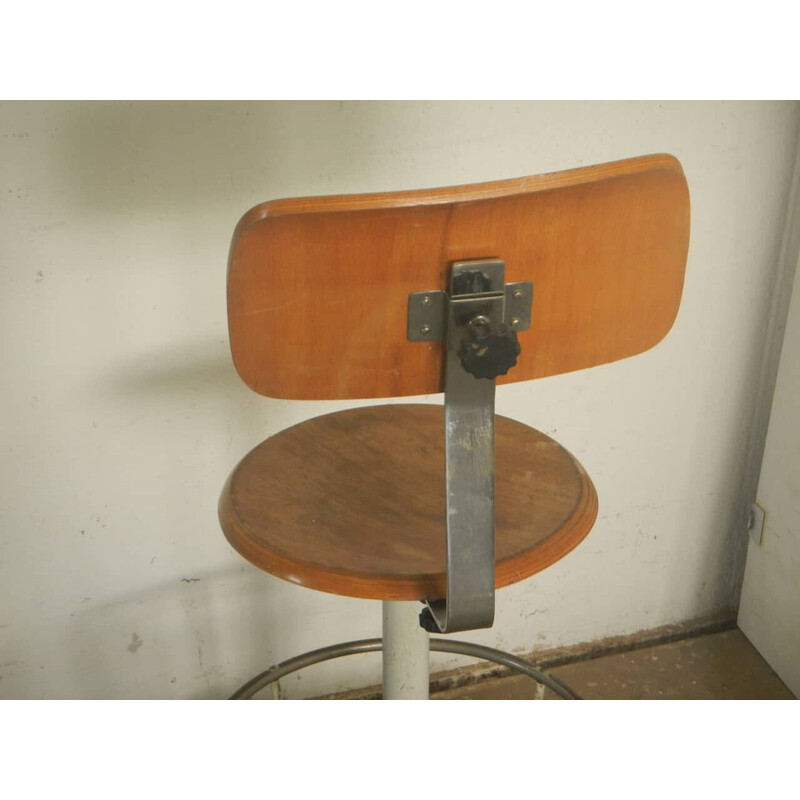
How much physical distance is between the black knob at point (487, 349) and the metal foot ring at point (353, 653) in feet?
2.79

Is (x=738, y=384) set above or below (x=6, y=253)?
below

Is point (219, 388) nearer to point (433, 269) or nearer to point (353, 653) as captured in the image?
point (353, 653)

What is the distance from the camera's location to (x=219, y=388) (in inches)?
68.3

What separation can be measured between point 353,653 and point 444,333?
98cm

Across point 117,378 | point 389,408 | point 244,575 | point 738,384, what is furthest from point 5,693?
point 738,384

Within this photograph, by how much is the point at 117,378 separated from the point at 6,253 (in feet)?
0.88

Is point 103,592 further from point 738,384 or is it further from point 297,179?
point 738,384

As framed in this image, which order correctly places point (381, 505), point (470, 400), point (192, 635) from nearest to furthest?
point (470, 400) → point (381, 505) → point (192, 635)

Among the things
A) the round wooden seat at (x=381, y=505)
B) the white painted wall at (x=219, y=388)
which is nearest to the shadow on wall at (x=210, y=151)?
the white painted wall at (x=219, y=388)

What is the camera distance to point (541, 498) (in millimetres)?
1141

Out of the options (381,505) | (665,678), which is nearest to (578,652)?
(665,678)

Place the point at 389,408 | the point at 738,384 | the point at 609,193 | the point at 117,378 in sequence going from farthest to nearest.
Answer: the point at 738,384 → the point at 117,378 → the point at 389,408 → the point at 609,193

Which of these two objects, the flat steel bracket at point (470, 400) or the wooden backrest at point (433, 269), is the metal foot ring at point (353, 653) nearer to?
the flat steel bracket at point (470, 400)

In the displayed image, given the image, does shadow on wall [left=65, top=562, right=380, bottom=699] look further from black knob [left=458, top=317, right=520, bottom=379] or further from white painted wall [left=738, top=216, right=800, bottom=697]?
black knob [left=458, top=317, right=520, bottom=379]
